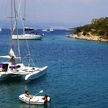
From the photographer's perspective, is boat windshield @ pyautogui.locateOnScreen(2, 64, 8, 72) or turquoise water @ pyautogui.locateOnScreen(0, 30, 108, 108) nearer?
turquoise water @ pyautogui.locateOnScreen(0, 30, 108, 108)

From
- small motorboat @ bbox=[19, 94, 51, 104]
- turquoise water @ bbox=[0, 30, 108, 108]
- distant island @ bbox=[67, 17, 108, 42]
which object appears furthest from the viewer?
distant island @ bbox=[67, 17, 108, 42]

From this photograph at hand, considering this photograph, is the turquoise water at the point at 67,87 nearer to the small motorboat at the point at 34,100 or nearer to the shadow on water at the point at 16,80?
the shadow on water at the point at 16,80

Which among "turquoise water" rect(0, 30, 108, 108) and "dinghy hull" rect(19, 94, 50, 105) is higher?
"dinghy hull" rect(19, 94, 50, 105)

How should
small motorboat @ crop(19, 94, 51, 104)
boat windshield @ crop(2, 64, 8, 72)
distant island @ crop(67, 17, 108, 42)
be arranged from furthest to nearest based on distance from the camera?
distant island @ crop(67, 17, 108, 42), boat windshield @ crop(2, 64, 8, 72), small motorboat @ crop(19, 94, 51, 104)

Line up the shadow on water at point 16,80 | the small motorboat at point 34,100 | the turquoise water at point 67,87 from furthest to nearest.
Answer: the shadow on water at point 16,80 → the turquoise water at point 67,87 → the small motorboat at point 34,100

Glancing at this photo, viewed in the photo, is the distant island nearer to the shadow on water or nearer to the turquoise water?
the turquoise water

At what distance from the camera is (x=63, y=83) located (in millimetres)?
43031

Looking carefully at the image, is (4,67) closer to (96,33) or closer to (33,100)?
(33,100)

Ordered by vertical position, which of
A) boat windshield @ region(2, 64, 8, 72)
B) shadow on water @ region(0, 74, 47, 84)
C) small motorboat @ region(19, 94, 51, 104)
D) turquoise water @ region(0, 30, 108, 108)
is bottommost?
turquoise water @ region(0, 30, 108, 108)

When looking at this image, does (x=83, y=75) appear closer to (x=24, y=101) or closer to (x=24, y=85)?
(x=24, y=85)

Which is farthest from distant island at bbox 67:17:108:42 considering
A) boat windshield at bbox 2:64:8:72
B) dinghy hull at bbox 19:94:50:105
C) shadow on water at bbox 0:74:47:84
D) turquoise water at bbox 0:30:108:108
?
dinghy hull at bbox 19:94:50:105

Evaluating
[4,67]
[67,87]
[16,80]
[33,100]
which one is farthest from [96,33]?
[33,100]

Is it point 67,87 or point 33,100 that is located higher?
point 33,100

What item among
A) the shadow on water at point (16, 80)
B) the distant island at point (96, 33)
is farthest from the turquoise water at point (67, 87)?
the distant island at point (96, 33)
